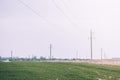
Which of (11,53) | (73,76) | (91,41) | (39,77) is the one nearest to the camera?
(39,77)

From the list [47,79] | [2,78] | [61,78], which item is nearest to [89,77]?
[61,78]

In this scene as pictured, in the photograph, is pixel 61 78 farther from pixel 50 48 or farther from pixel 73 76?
pixel 50 48

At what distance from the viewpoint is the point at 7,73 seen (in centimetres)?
3212

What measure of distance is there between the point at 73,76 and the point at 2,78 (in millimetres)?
9411

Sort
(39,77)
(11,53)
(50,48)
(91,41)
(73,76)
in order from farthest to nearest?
(11,53), (50,48), (91,41), (73,76), (39,77)

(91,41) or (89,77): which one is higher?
(91,41)

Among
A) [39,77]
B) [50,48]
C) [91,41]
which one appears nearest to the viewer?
[39,77]

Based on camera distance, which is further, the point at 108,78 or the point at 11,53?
the point at 11,53

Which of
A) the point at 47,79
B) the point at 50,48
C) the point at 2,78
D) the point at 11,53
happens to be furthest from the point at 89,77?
the point at 11,53

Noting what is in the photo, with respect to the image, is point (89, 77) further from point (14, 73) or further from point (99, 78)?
point (14, 73)

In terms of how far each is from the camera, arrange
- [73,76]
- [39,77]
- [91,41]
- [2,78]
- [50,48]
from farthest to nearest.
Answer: [50,48]
[91,41]
[73,76]
[39,77]
[2,78]

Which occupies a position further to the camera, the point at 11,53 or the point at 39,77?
the point at 11,53

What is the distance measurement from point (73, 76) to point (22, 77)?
23.6 ft

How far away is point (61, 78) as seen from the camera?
3169cm
